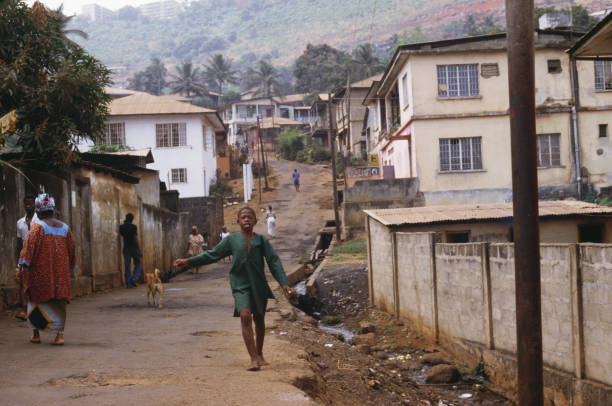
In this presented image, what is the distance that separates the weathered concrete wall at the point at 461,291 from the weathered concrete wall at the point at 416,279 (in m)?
0.34

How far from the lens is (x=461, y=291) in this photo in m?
11.2

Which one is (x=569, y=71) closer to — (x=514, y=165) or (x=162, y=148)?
(x=162, y=148)

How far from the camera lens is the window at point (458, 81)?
29250 millimetres

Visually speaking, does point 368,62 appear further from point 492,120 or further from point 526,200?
point 526,200

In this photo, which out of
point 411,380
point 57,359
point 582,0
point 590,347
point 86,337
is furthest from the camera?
point 582,0

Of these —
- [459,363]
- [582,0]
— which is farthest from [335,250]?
[582,0]

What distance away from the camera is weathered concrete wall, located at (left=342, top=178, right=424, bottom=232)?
30.1 meters

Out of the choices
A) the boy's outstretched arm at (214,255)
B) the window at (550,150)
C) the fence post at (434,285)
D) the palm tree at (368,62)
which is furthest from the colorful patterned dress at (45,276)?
the palm tree at (368,62)

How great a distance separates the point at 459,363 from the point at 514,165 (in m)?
6.27

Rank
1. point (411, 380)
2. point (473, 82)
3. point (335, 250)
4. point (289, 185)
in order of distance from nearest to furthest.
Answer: point (411, 380) → point (335, 250) → point (473, 82) → point (289, 185)

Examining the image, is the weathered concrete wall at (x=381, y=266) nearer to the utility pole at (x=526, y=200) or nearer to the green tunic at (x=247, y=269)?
the green tunic at (x=247, y=269)

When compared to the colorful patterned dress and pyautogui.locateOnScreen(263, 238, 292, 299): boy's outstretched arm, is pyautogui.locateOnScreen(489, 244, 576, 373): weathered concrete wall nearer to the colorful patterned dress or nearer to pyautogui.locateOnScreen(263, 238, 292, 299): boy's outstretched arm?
pyautogui.locateOnScreen(263, 238, 292, 299): boy's outstretched arm

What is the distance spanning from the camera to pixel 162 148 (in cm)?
4122

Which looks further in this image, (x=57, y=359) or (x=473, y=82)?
(x=473, y=82)
